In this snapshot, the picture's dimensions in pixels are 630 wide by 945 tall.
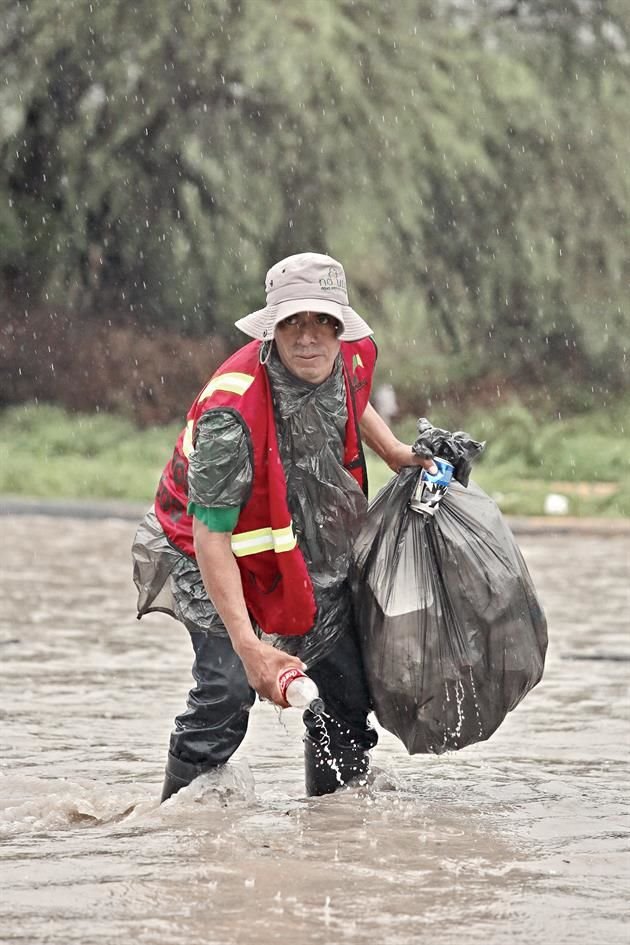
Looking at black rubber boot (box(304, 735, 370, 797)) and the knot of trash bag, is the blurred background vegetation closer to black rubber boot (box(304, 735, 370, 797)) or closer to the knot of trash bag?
black rubber boot (box(304, 735, 370, 797))

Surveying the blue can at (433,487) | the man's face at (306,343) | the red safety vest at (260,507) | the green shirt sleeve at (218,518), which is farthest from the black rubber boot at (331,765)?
the man's face at (306,343)

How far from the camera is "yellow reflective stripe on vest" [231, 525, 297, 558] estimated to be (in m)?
4.64

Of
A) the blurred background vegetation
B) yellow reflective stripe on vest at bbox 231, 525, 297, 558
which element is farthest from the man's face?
the blurred background vegetation

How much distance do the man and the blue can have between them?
7 cm

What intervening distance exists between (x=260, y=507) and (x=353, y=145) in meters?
16.9

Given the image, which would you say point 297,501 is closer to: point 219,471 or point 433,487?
point 219,471

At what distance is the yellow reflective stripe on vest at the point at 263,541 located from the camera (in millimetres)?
4641

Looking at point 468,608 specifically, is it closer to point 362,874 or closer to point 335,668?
point 335,668

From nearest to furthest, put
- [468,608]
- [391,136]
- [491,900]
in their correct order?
1. [491,900]
2. [468,608]
3. [391,136]

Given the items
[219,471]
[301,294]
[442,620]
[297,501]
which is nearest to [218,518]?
[219,471]

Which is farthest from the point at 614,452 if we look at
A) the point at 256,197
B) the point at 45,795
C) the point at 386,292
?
the point at 45,795

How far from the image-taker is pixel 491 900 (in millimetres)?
4215

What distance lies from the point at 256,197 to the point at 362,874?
18.1m

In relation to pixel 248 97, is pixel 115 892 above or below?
below
